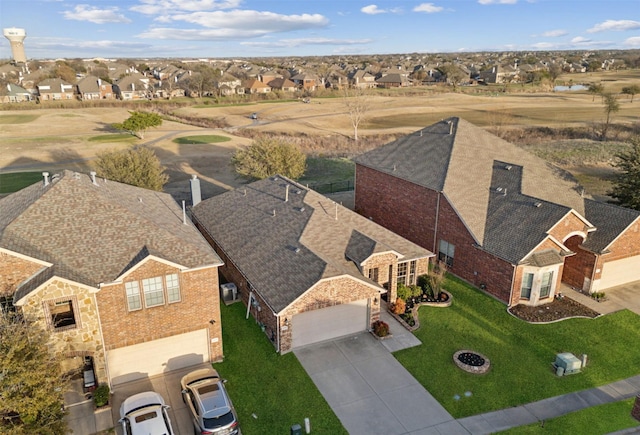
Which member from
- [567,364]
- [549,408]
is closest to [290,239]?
[549,408]

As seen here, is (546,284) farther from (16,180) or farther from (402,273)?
(16,180)

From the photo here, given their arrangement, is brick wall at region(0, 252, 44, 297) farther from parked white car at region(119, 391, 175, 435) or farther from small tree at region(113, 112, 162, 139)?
small tree at region(113, 112, 162, 139)

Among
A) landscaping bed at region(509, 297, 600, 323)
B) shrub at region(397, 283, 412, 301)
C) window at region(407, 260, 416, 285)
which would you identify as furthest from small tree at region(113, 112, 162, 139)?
landscaping bed at region(509, 297, 600, 323)

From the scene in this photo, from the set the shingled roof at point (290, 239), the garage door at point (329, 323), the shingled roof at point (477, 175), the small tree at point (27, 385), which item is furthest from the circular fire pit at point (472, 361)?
the small tree at point (27, 385)

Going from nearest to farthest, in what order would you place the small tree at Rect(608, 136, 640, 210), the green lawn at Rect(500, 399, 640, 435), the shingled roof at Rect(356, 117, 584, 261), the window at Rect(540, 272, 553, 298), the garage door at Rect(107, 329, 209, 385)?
the green lawn at Rect(500, 399, 640, 435) < the garage door at Rect(107, 329, 209, 385) < the window at Rect(540, 272, 553, 298) < the shingled roof at Rect(356, 117, 584, 261) < the small tree at Rect(608, 136, 640, 210)

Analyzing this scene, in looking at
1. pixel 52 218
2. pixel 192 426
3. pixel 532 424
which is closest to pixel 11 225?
pixel 52 218

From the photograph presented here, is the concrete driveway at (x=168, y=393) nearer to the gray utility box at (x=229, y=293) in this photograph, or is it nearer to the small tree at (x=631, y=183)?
the gray utility box at (x=229, y=293)
